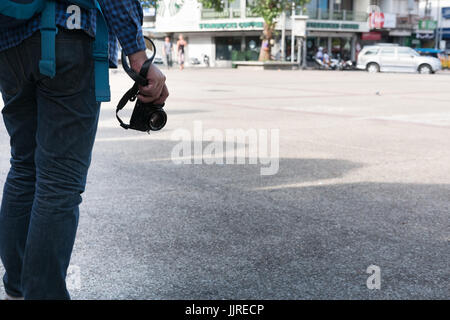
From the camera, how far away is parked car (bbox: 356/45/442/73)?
3294 centimetres

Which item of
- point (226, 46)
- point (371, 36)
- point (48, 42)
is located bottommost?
point (226, 46)

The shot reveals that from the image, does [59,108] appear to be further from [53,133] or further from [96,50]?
[96,50]

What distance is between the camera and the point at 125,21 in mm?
1992

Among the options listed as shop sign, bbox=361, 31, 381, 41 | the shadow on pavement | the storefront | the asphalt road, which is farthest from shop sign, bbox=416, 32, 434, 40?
the shadow on pavement

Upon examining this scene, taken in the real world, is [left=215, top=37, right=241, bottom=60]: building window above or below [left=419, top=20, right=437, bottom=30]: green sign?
below

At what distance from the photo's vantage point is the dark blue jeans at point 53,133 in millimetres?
Result: 1937

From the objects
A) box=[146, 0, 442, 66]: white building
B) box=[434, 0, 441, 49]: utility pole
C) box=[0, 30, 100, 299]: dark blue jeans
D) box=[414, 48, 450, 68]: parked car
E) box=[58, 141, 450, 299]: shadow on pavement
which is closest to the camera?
box=[0, 30, 100, 299]: dark blue jeans

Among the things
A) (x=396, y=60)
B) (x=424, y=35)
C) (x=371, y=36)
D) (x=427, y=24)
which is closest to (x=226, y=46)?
(x=371, y=36)

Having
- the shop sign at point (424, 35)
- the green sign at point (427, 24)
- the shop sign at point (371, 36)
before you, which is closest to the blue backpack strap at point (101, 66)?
the shop sign at point (371, 36)

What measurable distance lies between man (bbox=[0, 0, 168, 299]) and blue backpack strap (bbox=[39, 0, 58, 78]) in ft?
0.08

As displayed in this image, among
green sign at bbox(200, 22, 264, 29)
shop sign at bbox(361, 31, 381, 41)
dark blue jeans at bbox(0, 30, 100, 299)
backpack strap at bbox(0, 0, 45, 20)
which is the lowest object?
dark blue jeans at bbox(0, 30, 100, 299)

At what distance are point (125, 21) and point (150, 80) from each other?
199 millimetres

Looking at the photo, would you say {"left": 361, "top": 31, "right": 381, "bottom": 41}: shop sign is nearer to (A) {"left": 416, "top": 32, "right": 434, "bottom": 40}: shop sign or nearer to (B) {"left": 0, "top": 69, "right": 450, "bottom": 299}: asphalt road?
(A) {"left": 416, "top": 32, "right": 434, "bottom": 40}: shop sign

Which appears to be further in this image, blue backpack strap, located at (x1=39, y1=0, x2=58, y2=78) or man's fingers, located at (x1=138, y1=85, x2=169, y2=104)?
man's fingers, located at (x1=138, y1=85, x2=169, y2=104)
